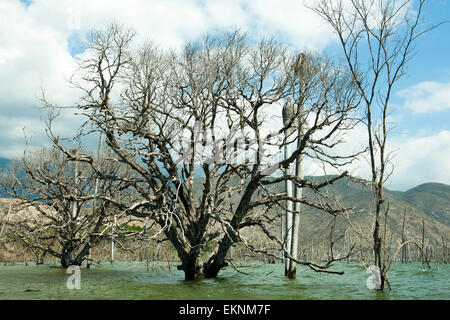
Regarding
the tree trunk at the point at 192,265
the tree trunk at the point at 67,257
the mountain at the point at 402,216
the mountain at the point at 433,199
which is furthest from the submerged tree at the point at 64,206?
the mountain at the point at 433,199

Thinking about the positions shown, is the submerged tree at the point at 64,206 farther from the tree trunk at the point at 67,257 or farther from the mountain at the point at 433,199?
the mountain at the point at 433,199

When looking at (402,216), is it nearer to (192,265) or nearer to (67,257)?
(67,257)

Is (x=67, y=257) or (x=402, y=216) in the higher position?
(x=402, y=216)

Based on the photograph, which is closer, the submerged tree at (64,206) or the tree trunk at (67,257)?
the submerged tree at (64,206)

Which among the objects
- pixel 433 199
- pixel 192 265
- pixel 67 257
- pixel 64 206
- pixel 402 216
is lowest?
pixel 67 257

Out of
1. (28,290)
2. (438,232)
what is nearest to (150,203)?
(28,290)

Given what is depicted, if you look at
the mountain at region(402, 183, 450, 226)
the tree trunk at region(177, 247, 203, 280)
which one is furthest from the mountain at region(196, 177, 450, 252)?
the tree trunk at region(177, 247, 203, 280)

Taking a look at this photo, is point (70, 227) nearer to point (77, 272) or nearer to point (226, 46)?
point (77, 272)

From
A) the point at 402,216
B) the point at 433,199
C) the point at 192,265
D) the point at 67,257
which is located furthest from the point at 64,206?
the point at 433,199

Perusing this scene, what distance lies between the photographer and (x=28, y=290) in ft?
37.4

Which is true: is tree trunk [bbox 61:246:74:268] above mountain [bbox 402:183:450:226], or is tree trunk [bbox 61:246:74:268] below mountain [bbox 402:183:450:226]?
below

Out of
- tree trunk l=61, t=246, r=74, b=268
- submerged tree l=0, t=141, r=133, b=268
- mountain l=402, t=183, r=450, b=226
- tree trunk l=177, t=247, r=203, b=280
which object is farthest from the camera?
mountain l=402, t=183, r=450, b=226

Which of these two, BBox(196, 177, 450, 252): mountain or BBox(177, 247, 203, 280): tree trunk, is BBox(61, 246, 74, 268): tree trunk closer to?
BBox(177, 247, 203, 280): tree trunk
